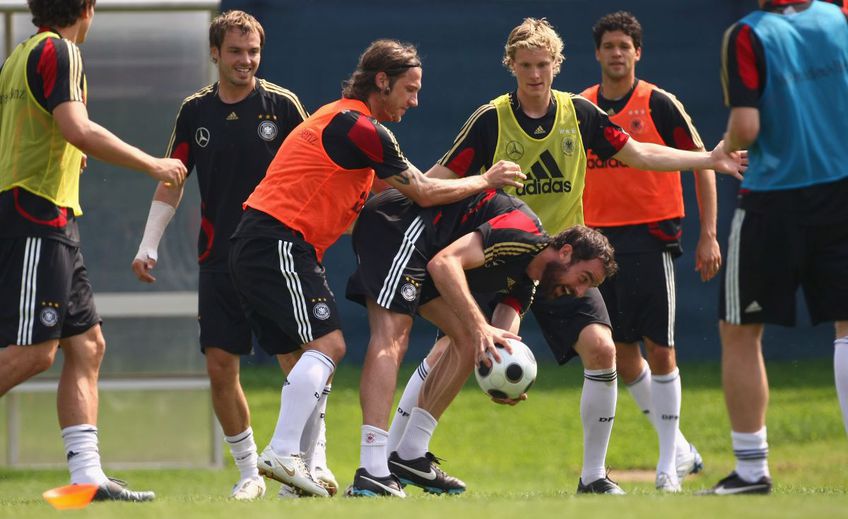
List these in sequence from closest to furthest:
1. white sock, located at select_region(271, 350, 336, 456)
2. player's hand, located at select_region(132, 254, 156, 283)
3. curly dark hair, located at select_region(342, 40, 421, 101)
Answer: white sock, located at select_region(271, 350, 336, 456)
curly dark hair, located at select_region(342, 40, 421, 101)
player's hand, located at select_region(132, 254, 156, 283)

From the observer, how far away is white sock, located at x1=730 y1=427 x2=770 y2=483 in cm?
541

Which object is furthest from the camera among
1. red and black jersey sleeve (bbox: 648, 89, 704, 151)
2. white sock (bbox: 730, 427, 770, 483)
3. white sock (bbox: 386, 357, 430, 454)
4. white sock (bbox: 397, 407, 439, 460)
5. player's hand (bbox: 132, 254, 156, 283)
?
red and black jersey sleeve (bbox: 648, 89, 704, 151)

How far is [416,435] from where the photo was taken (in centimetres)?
669

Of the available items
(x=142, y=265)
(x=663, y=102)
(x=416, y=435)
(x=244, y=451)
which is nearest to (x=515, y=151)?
(x=663, y=102)

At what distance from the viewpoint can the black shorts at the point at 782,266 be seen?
17.5ft

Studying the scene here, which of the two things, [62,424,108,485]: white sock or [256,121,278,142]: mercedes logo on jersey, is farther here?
[256,121,278,142]: mercedes logo on jersey

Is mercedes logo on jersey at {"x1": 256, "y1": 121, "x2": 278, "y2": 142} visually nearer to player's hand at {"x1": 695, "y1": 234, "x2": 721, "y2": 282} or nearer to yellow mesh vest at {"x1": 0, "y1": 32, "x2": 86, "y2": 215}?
Answer: yellow mesh vest at {"x1": 0, "y1": 32, "x2": 86, "y2": 215}

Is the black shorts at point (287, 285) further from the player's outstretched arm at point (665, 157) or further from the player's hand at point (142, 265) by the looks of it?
the player's outstretched arm at point (665, 157)

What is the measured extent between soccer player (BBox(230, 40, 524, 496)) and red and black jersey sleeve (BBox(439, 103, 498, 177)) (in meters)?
0.76

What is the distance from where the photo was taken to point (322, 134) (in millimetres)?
6172

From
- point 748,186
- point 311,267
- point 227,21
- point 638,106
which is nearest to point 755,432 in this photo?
point 748,186

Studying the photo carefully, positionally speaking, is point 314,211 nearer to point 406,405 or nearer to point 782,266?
point 406,405

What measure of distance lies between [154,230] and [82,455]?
1.51m

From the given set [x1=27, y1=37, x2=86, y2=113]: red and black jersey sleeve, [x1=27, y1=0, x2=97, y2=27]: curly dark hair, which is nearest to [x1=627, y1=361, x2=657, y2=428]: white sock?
[x1=27, y1=37, x2=86, y2=113]: red and black jersey sleeve
